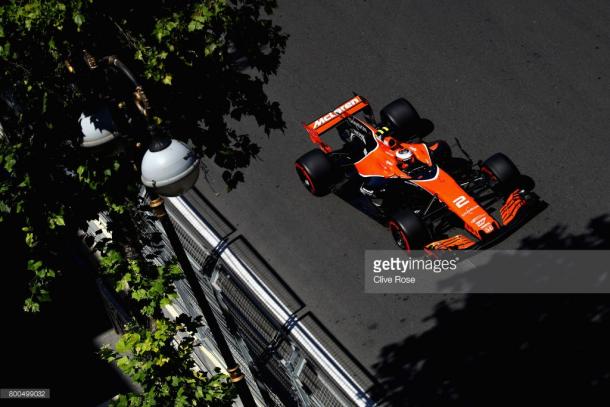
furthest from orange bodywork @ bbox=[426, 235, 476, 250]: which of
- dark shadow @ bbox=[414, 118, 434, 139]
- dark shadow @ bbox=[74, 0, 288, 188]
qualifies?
dark shadow @ bbox=[74, 0, 288, 188]

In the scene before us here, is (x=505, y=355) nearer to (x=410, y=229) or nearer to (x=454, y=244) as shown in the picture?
(x=454, y=244)

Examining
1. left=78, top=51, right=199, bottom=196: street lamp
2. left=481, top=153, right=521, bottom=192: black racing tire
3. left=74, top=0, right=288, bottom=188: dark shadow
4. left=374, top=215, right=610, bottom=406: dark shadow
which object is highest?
left=74, top=0, right=288, bottom=188: dark shadow

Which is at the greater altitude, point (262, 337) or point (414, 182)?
point (414, 182)

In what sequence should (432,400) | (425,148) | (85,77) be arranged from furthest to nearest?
(425,148) → (432,400) → (85,77)

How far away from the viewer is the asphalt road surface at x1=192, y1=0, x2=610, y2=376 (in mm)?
12070

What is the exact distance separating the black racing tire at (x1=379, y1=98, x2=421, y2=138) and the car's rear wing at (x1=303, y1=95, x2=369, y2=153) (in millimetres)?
412

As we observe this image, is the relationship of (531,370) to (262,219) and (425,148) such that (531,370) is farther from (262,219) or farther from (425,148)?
(262,219)

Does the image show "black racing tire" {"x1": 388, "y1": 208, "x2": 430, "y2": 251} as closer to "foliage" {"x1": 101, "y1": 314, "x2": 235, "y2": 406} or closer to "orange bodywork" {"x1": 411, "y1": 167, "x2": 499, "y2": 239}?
"orange bodywork" {"x1": 411, "y1": 167, "x2": 499, "y2": 239}

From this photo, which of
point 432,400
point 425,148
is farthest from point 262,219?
point 432,400

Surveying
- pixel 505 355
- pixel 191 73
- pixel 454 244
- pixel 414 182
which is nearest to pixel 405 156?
pixel 414 182

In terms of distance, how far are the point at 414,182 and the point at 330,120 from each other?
1920 millimetres

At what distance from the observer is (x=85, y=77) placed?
8102mm

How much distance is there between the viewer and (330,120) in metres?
13.2

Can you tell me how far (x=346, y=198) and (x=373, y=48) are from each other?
3851mm
